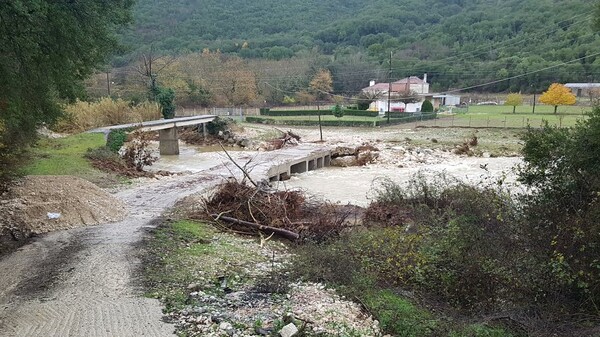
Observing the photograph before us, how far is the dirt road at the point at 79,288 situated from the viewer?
6020 mm

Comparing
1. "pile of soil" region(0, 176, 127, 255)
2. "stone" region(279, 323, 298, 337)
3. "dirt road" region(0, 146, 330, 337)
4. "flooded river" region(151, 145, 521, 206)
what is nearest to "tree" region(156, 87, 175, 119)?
"flooded river" region(151, 145, 521, 206)

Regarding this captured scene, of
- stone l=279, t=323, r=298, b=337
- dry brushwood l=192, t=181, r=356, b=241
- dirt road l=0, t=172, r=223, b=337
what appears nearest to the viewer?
stone l=279, t=323, r=298, b=337

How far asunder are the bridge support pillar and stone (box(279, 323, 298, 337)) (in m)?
29.0

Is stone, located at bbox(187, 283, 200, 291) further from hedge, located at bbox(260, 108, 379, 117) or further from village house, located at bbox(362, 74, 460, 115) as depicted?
hedge, located at bbox(260, 108, 379, 117)

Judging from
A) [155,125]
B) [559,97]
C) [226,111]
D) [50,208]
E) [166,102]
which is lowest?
[50,208]

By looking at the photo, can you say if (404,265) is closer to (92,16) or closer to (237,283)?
(237,283)

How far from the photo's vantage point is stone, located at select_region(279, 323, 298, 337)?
5880 mm

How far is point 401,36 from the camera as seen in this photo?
126500 millimetres

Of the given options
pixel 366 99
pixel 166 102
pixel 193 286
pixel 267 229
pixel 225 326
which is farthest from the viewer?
pixel 366 99

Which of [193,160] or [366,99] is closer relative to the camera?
[193,160]

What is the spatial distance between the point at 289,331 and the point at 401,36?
129 metres

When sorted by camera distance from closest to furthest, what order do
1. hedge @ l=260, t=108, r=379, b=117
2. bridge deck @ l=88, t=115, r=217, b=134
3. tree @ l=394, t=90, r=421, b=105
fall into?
bridge deck @ l=88, t=115, r=217, b=134
hedge @ l=260, t=108, r=379, b=117
tree @ l=394, t=90, r=421, b=105

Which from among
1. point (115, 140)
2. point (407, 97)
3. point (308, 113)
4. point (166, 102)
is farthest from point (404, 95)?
point (115, 140)

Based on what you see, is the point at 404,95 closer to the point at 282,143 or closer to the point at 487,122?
the point at 487,122
